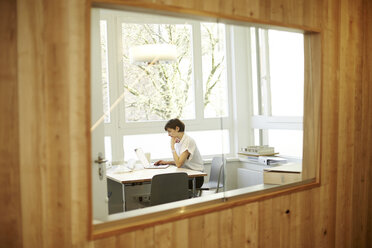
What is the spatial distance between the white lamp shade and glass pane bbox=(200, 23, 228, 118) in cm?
44

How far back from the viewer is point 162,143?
5047 mm

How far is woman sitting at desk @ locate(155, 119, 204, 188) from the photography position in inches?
195

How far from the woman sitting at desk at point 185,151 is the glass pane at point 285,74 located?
1.45 metres

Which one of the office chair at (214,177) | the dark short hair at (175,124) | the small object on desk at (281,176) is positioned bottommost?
the office chair at (214,177)

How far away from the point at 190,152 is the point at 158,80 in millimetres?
1018

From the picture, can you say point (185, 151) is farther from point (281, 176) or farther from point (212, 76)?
point (281, 176)

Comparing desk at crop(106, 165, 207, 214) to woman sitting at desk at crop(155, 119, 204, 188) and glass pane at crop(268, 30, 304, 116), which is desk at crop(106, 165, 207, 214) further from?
glass pane at crop(268, 30, 304, 116)

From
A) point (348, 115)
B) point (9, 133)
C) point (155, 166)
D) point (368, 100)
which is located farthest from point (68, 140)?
point (368, 100)

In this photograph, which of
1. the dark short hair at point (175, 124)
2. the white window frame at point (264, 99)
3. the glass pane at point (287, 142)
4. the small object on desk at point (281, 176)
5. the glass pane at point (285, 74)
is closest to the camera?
the small object on desk at point (281, 176)

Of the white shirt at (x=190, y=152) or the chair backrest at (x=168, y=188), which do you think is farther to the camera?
the white shirt at (x=190, y=152)

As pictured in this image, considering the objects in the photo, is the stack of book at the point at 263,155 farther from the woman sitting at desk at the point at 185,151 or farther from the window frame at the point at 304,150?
the window frame at the point at 304,150

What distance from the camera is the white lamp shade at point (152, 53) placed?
4.62m

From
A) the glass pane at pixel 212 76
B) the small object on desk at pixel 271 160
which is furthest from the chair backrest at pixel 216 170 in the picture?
the glass pane at pixel 212 76

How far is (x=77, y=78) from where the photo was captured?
2312 millimetres
